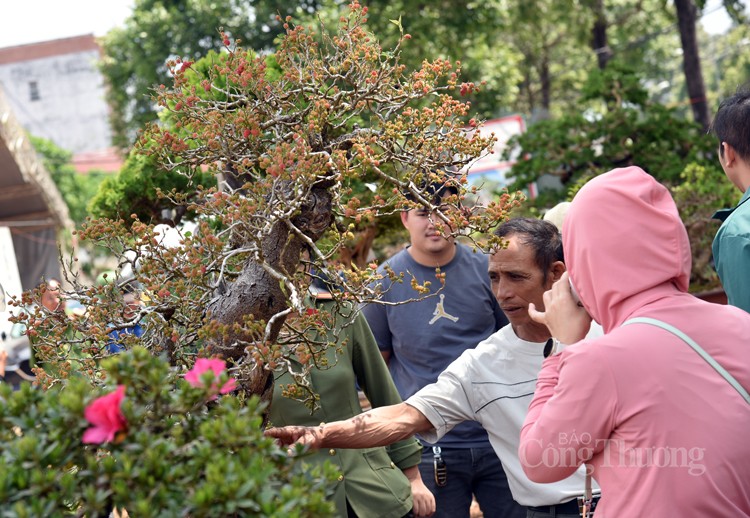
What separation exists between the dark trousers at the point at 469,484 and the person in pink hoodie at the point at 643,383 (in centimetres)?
199

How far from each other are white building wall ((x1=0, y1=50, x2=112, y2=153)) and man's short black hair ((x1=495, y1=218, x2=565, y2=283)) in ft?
154

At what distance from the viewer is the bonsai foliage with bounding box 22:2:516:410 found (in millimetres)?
2709

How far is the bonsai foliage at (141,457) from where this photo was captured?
1710 mm

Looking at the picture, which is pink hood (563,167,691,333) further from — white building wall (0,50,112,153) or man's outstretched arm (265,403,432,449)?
white building wall (0,50,112,153)

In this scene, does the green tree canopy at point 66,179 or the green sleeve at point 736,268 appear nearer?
the green sleeve at point 736,268

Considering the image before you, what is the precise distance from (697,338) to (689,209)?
6.55 meters

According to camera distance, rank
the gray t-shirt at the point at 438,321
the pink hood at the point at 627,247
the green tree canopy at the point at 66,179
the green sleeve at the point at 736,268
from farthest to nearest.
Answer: the green tree canopy at the point at 66,179 → the gray t-shirt at the point at 438,321 → the green sleeve at the point at 736,268 → the pink hood at the point at 627,247

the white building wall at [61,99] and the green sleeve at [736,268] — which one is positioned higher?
the green sleeve at [736,268]

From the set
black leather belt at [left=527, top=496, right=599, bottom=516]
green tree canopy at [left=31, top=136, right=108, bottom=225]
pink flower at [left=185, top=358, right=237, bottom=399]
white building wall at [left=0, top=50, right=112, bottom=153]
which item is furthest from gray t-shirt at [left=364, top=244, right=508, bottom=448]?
white building wall at [left=0, top=50, right=112, bottom=153]

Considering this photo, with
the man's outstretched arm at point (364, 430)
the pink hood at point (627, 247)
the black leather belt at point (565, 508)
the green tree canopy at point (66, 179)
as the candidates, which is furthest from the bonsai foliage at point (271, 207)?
the green tree canopy at point (66, 179)

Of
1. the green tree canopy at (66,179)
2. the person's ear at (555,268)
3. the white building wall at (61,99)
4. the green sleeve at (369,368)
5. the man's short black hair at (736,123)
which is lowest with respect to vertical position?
the green tree canopy at (66,179)

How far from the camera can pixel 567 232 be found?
246cm

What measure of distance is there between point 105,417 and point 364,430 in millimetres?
1464

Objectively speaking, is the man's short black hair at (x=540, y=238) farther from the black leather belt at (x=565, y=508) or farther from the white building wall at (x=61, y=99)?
the white building wall at (x=61, y=99)
